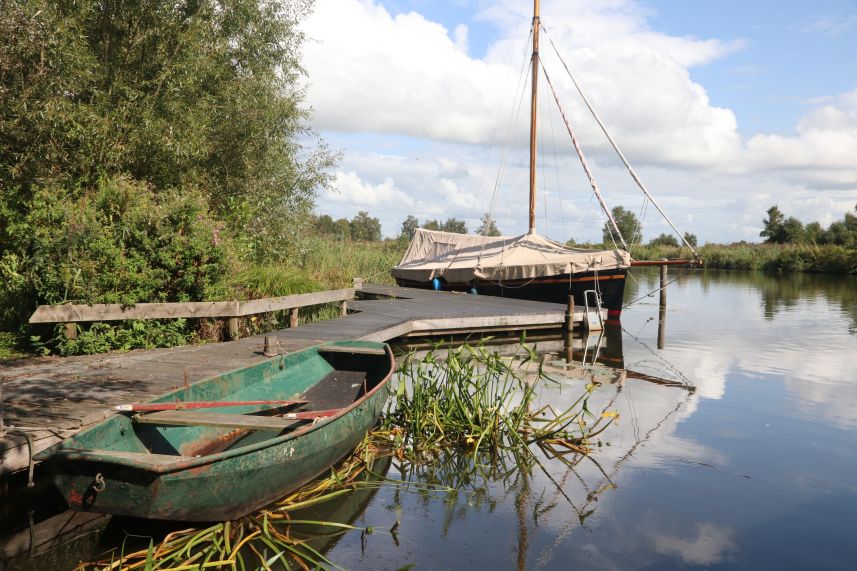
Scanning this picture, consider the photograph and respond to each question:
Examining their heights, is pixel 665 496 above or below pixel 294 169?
below

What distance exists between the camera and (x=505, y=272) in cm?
2177

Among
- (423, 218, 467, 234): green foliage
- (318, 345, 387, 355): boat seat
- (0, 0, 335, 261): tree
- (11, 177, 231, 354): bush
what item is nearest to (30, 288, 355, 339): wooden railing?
(11, 177, 231, 354): bush

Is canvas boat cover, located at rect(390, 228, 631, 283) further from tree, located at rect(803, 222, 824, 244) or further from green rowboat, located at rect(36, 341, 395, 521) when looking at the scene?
tree, located at rect(803, 222, 824, 244)

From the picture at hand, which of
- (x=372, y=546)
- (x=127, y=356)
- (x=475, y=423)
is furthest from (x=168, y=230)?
(x=372, y=546)

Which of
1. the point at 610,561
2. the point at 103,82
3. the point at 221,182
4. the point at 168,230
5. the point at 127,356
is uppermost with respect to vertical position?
the point at 103,82

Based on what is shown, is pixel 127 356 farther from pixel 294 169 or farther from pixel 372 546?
pixel 294 169

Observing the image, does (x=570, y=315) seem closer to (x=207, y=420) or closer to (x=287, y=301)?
(x=287, y=301)

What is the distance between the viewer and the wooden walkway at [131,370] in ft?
18.4

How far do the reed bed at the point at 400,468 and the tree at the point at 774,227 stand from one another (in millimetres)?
62750

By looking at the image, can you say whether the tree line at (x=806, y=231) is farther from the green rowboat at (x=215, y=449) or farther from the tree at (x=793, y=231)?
the green rowboat at (x=215, y=449)

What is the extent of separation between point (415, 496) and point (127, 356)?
4600mm

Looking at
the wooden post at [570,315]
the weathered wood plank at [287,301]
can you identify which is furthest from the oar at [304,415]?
the wooden post at [570,315]

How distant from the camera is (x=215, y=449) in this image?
6293 mm

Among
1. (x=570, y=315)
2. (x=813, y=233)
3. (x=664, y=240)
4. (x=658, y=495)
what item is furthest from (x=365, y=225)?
(x=658, y=495)
